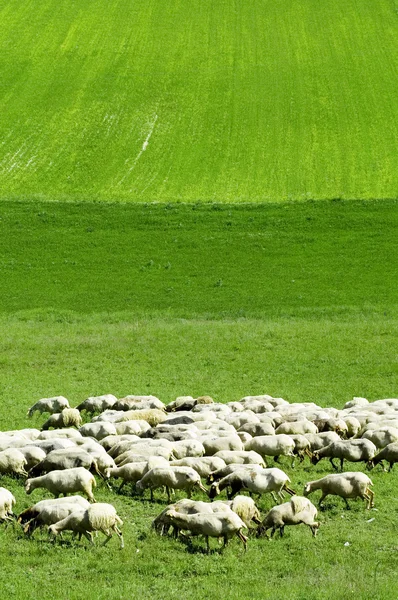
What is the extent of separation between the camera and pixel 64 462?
18.6m

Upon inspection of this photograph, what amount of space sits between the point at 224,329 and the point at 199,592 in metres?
25.4

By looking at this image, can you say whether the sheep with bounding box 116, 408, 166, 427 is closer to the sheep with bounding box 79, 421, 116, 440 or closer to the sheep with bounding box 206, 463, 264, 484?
the sheep with bounding box 79, 421, 116, 440

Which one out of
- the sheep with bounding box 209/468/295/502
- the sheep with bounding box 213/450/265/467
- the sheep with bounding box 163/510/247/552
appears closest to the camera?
the sheep with bounding box 163/510/247/552

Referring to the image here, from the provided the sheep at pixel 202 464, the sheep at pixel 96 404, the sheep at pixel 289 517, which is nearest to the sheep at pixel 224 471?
the sheep at pixel 202 464

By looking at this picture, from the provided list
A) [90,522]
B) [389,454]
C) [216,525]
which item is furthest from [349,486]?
[90,522]

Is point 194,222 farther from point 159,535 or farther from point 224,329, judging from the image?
point 159,535

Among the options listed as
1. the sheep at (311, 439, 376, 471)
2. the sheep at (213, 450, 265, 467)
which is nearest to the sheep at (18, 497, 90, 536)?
the sheep at (213, 450, 265, 467)

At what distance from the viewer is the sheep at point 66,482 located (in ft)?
56.4

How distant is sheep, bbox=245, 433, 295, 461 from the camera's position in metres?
20.1

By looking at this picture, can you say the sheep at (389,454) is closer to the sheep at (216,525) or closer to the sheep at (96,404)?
the sheep at (216,525)

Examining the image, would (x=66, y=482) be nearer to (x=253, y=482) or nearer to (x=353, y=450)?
(x=253, y=482)

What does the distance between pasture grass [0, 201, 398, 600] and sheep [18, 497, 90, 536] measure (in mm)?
258

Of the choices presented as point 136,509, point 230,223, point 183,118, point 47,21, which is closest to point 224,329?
point 230,223

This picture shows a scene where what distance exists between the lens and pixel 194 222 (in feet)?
174
